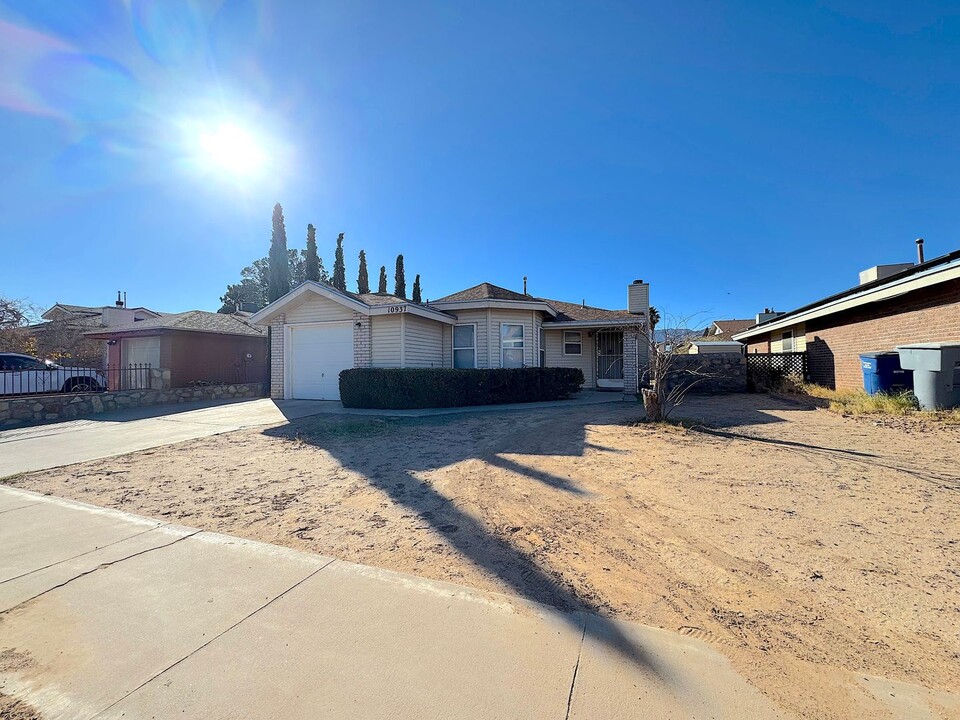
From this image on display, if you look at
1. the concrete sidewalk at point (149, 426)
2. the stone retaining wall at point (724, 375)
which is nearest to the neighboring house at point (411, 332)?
the concrete sidewalk at point (149, 426)

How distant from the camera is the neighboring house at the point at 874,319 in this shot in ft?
28.4

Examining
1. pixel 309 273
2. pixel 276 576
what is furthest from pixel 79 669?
pixel 309 273

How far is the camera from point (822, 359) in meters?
13.8

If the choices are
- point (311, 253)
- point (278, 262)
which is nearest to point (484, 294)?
point (278, 262)

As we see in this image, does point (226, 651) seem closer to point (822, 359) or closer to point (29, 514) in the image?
point (29, 514)

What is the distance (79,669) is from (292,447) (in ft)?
16.1

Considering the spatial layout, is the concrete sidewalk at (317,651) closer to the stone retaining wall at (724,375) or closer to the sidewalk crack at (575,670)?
the sidewalk crack at (575,670)

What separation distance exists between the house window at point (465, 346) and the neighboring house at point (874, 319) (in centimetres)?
1073

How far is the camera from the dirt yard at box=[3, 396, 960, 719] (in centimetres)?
210

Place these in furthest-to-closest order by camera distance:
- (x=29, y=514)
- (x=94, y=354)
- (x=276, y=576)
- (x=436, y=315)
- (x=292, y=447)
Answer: (x=94, y=354)
(x=436, y=315)
(x=292, y=447)
(x=29, y=514)
(x=276, y=576)

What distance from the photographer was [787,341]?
17.3m

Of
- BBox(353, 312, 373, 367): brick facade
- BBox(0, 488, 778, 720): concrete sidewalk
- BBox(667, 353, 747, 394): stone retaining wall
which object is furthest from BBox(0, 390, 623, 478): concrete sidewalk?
BBox(0, 488, 778, 720): concrete sidewalk

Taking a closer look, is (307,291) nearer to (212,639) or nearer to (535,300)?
(535,300)

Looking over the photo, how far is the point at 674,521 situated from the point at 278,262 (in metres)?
28.1
